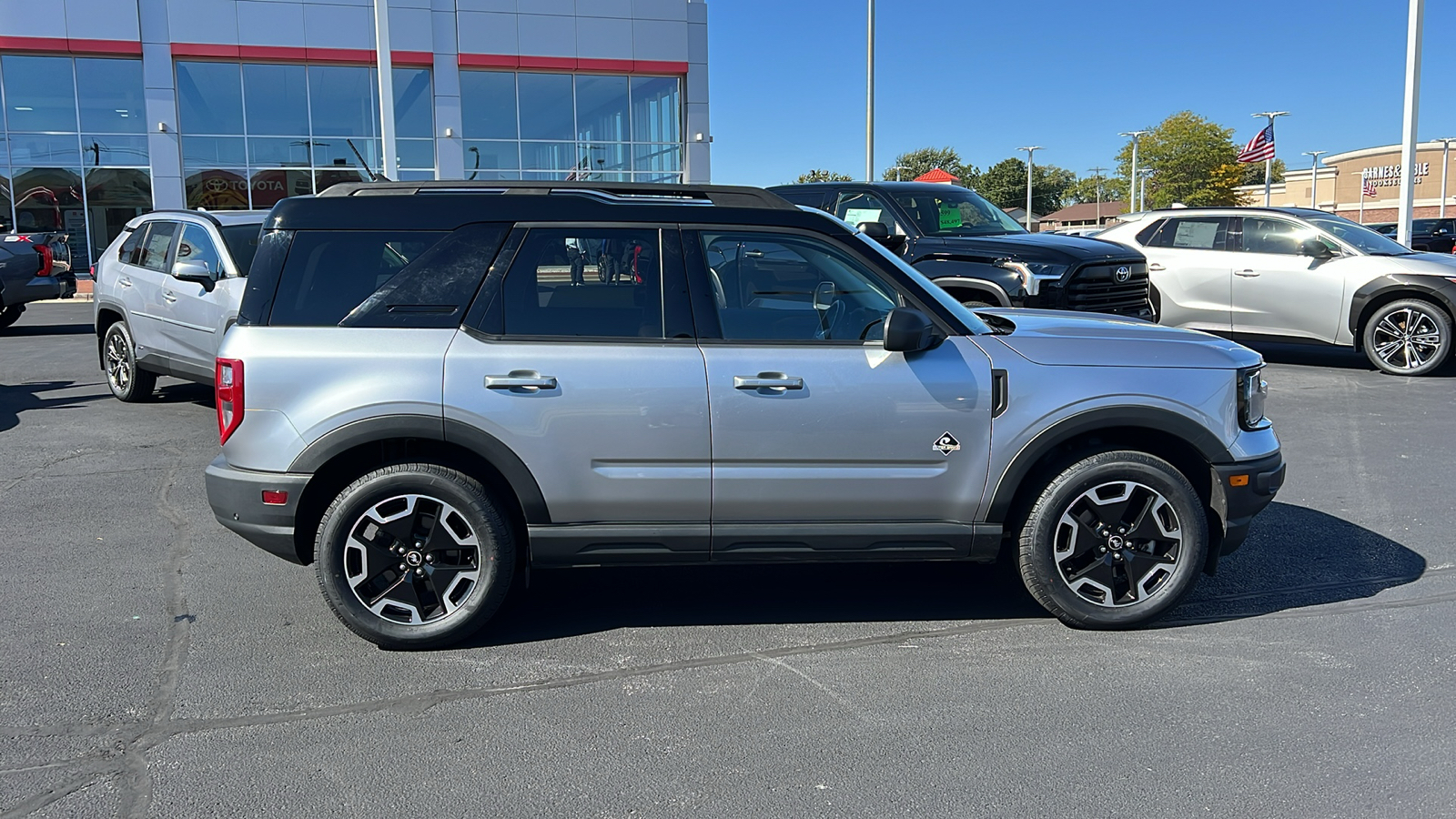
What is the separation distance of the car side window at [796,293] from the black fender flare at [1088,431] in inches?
29.9

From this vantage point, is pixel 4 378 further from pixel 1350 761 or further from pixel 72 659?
pixel 1350 761

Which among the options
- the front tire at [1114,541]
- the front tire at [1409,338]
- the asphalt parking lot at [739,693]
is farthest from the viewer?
the front tire at [1409,338]

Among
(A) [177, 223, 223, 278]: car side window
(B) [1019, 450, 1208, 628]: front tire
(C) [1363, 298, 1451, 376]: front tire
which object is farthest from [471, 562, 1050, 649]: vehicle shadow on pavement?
(C) [1363, 298, 1451, 376]: front tire

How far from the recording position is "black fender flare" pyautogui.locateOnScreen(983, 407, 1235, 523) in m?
4.48

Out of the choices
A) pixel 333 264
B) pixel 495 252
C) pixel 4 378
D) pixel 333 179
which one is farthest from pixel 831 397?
pixel 333 179

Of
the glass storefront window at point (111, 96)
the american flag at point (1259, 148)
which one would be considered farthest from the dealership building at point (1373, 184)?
the glass storefront window at point (111, 96)

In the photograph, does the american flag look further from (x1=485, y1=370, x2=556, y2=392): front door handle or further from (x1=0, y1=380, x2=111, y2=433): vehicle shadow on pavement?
(x1=485, y1=370, x2=556, y2=392): front door handle

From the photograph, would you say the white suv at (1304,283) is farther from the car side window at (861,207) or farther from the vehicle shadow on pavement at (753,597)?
the vehicle shadow on pavement at (753,597)

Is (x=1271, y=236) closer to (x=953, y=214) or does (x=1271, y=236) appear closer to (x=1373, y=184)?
(x=953, y=214)

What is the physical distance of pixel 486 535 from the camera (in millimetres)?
4406

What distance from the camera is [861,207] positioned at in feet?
38.9

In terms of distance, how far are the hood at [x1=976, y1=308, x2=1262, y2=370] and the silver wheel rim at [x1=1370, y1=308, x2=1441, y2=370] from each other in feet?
26.3

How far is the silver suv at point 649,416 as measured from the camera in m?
4.35

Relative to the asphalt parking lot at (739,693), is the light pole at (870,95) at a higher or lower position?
higher
